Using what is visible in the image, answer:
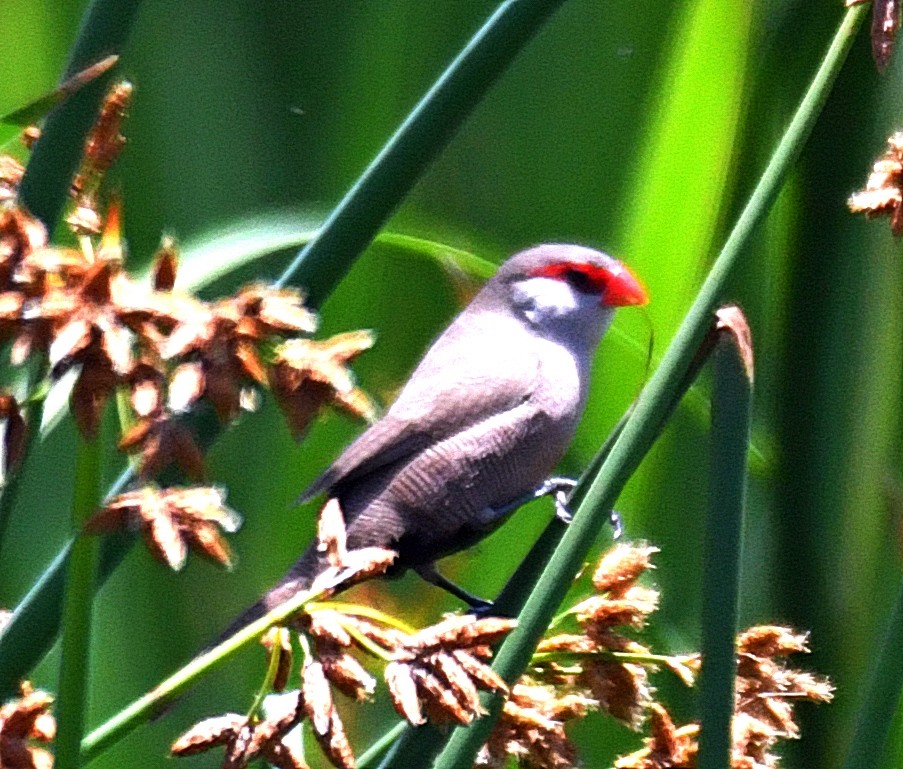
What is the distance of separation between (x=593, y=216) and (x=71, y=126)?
878mm

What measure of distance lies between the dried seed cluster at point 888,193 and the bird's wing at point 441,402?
641mm

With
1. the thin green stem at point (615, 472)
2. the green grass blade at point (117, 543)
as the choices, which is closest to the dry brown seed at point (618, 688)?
the thin green stem at point (615, 472)

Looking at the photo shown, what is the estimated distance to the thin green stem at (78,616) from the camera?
1.93 feet

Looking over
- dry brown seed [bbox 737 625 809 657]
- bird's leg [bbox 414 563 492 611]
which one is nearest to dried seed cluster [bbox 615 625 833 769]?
dry brown seed [bbox 737 625 809 657]

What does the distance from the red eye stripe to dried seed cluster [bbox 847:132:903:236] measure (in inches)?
28.1

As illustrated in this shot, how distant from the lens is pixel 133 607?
1454 millimetres

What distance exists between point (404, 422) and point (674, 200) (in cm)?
39

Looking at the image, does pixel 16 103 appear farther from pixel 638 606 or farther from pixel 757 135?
pixel 638 606

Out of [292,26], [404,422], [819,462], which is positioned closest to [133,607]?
[404,422]

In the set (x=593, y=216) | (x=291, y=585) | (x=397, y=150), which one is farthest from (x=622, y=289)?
(x=397, y=150)

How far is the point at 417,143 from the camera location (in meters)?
0.78

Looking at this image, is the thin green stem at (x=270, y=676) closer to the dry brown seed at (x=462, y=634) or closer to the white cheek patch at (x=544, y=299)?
the dry brown seed at (x=462, y=634)

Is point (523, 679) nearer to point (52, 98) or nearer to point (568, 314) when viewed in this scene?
point (52, 98)

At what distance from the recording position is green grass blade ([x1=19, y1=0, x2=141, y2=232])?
2.43ft
